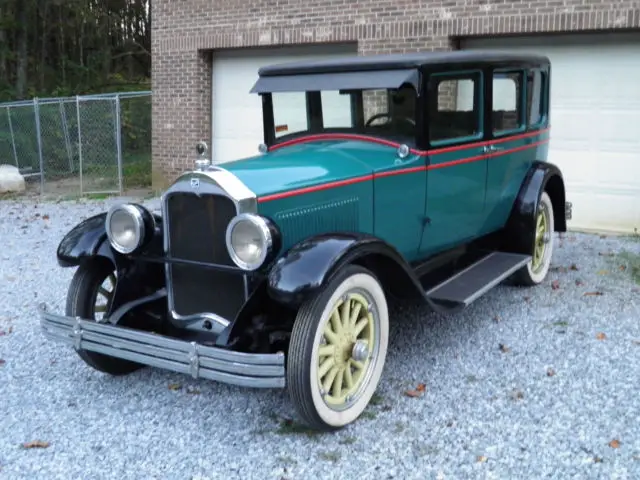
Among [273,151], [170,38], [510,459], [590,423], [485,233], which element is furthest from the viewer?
[170,38]

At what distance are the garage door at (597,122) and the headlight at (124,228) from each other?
598 centimetres

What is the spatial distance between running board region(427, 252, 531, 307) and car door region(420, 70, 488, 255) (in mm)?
A: 239

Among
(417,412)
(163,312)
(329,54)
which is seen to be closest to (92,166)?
(329,54)

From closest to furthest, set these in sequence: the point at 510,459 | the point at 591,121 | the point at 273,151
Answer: the point at 510,459 < the point at 273,151 < the point at 591,121

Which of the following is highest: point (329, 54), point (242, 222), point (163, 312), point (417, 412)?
point (329, 54)

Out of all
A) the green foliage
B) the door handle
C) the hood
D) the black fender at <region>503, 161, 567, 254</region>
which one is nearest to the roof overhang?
the hood

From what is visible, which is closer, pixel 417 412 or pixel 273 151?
pixel 417 412

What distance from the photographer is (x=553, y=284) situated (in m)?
6.24

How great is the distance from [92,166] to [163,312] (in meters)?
9.19

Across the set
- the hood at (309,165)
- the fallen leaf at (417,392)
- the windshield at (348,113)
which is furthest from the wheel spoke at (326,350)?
the windshield at (348,113)

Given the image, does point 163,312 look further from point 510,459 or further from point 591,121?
point 591,121

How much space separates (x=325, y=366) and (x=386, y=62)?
197cm

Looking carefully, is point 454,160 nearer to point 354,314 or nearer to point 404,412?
point 354,314

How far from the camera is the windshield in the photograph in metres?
4.58
